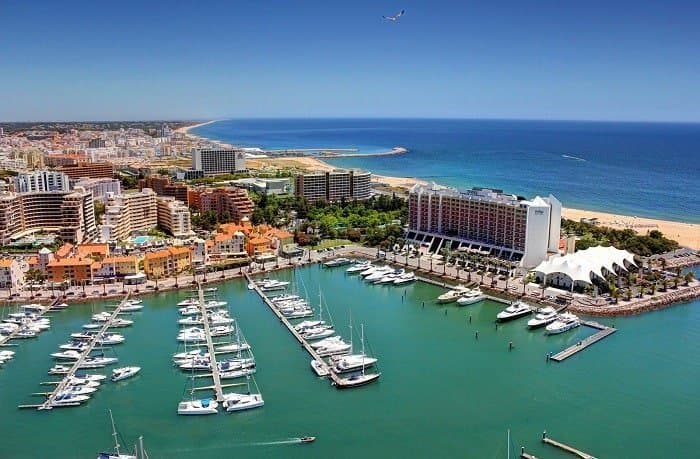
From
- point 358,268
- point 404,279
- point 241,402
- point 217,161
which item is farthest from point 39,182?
point 241,402

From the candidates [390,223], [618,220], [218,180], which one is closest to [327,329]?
[390,223]

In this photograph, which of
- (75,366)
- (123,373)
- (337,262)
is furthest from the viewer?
(337,262)

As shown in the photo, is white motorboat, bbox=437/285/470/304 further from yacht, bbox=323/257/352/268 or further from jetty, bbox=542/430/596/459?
jetty, bbox=542/430/596/459

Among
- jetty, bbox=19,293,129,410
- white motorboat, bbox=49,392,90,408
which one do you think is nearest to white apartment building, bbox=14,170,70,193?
jetty, bbox=19,293,129,410

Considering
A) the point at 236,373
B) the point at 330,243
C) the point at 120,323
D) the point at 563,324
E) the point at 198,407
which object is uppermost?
the point at 330,243

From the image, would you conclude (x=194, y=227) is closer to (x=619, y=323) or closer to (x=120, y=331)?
(x=120, y=331)

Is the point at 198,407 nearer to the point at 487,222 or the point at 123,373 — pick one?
the point at 123,373

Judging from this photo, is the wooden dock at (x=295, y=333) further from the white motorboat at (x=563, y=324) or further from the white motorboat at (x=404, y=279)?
the white motorboat at (x=563, y=324)
